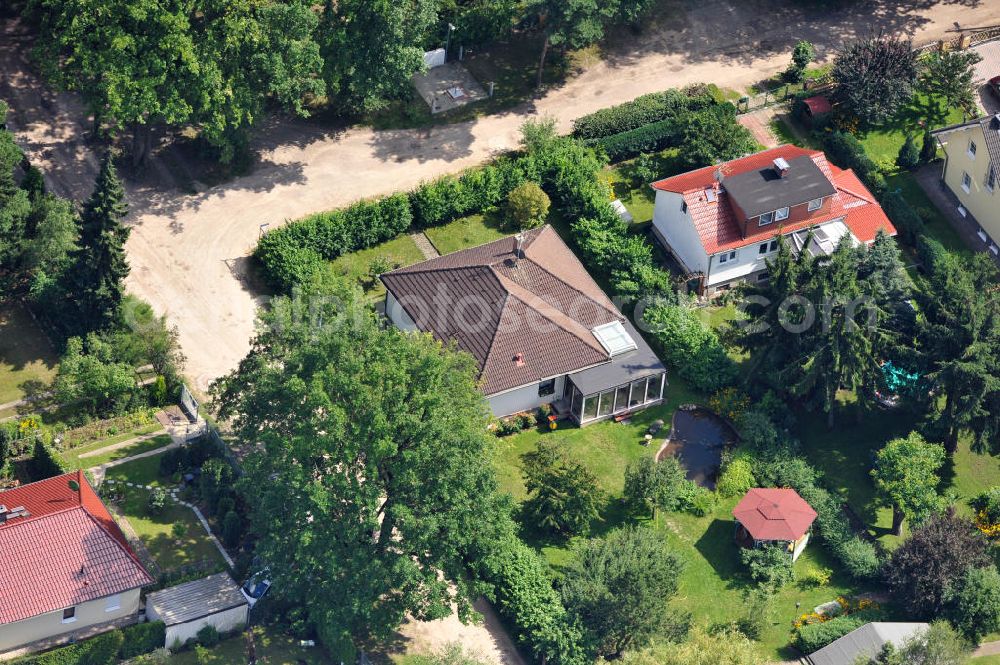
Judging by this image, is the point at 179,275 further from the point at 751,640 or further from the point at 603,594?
the point at 751,640

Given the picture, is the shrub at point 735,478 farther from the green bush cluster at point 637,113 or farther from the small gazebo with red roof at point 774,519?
the green bush cluster at point 637,113

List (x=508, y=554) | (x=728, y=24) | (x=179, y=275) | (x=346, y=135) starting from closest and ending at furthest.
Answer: (x=508, y=554) < (x=179, y=275) < (x=346, y=135) < (x=728, y=24)

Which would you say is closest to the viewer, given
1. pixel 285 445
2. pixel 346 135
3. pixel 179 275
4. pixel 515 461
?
pixel 285 445

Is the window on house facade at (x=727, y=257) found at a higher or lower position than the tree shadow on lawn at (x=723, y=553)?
higher

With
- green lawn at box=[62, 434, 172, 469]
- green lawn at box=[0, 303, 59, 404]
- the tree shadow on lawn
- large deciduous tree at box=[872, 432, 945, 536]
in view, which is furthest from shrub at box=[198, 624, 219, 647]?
large deciduous tree at box=[872, 432, 945, 536]

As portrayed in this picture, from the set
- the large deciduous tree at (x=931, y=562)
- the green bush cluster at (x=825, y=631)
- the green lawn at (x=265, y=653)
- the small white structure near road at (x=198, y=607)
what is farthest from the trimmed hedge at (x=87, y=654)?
the large deciduous tree at (x=931, y=562)

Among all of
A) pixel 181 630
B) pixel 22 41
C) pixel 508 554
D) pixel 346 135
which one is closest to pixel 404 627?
pixel 508 554
